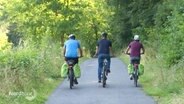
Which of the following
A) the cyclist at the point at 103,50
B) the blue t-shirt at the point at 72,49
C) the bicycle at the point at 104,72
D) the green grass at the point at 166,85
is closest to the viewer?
the green grass at the point at 166,85

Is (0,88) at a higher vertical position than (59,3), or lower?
lower

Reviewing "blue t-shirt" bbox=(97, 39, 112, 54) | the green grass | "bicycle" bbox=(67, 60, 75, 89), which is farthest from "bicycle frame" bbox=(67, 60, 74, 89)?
the green grass

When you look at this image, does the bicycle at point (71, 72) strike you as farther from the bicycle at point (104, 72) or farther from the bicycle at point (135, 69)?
the bicycle at point (135, 69)

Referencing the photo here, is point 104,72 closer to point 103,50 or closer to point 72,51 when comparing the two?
point 103,50

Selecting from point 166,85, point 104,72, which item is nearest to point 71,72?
point 104,72

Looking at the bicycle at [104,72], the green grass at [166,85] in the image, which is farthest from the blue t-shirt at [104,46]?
the green grass at [166,85]

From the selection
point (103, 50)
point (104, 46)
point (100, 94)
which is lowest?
point (100, 94)

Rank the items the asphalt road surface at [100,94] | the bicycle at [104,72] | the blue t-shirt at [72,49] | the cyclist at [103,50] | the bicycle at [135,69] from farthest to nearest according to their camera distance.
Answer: the cyclist at [103,50] < the bicycle at [135,69] < the blue t-shirt at [72,49] < the bicycle at [104,72] < the asphalt road surface at [100,94]

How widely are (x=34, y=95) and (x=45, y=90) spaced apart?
2.00m

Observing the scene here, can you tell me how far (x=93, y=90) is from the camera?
15.3 m

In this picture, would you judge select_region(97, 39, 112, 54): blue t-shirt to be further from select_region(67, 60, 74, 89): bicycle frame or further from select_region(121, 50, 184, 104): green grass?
select_region(121, 50, 184, 104): green grass

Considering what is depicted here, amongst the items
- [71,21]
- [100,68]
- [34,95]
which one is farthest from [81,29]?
[34,95]

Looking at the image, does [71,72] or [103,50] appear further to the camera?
[103,50]

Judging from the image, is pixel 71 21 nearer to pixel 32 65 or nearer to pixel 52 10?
pixel 52 10
